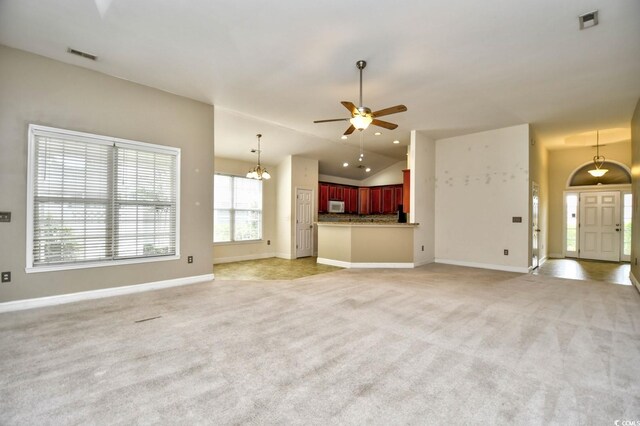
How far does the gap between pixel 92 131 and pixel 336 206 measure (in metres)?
6.80

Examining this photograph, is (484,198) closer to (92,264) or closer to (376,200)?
(376,200)

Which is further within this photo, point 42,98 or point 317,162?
point 317,162

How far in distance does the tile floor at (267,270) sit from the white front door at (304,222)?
0.84 meters

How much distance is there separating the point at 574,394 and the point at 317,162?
7609 millimetres

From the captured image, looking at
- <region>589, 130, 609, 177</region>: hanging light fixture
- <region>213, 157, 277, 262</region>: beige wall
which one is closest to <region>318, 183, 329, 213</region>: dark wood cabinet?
<region>213, 157, 277, 262</region>: beige wall

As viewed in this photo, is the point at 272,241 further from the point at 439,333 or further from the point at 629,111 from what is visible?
the point at 629,111

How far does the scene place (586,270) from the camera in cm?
625

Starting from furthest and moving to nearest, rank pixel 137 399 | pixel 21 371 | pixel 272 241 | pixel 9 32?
pixel 272 241, pixel 9 32, pixel 21 371, pixel 137 399

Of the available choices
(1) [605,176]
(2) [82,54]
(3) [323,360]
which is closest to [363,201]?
(1) [605,176]

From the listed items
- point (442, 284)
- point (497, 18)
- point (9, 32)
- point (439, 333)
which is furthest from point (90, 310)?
point (497, 18)

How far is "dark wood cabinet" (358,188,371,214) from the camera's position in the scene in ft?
34.3

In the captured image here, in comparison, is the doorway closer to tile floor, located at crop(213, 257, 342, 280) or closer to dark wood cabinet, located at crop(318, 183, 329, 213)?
dark wood cabinet, located at crop(318, 183, 329, 213)

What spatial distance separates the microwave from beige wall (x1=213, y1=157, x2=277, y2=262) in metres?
1.89

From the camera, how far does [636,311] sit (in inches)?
138
